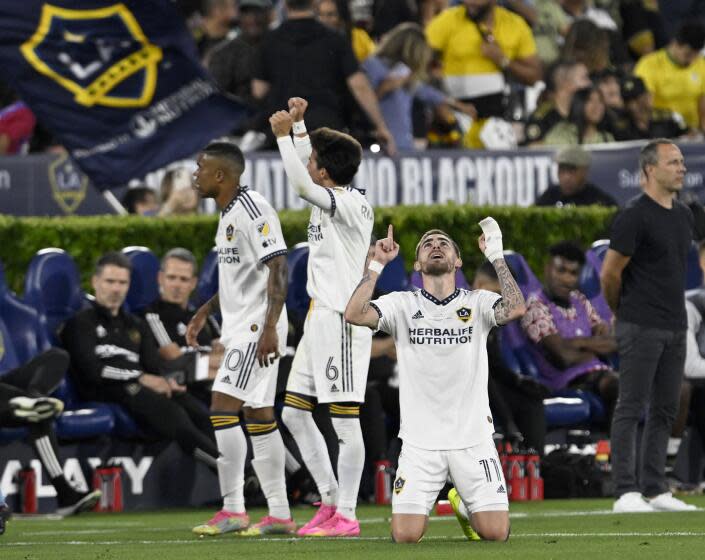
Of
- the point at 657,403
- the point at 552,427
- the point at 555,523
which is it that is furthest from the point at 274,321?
the point at 552,427

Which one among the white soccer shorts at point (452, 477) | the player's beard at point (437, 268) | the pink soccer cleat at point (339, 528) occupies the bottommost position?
the pink soccer cleat at point (339, 528)

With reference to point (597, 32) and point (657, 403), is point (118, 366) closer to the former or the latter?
point (657, 403)

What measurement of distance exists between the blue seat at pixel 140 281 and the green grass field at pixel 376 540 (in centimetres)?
189

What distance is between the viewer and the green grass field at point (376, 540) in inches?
364

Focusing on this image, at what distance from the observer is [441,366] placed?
33.0ft

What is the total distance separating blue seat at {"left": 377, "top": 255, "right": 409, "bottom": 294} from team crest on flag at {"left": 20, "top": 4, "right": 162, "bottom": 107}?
280 cm

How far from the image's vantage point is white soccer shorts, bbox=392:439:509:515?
390 inches

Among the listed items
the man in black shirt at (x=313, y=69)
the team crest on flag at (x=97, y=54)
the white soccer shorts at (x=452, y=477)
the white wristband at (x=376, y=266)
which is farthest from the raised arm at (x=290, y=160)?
the man in black shirt at (x=313, y=69)

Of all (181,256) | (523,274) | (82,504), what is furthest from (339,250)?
(523,274)

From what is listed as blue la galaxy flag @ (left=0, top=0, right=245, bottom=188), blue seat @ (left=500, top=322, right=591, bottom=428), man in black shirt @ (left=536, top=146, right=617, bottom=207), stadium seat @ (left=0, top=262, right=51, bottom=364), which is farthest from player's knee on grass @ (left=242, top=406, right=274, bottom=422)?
man in black shirt @ (left=536, top=146, right=617, bottom=207)

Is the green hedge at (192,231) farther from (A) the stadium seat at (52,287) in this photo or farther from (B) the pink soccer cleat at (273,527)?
(B) the pink soccer cleat at (273,527)

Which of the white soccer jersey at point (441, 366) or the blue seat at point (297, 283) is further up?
the blue seat at point (297, 283)

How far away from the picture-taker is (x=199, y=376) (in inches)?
541

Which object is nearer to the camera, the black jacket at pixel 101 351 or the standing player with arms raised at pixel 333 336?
the standing player with arms raised at pixel 333 336
